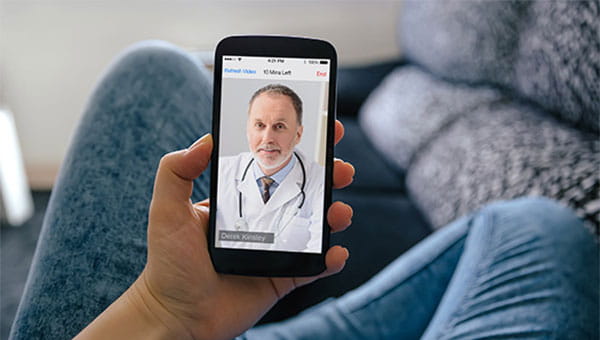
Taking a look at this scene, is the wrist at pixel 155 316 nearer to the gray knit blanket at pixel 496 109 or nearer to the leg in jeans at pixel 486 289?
the leg in jeans at pixel 486 289

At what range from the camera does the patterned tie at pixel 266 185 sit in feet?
1.42

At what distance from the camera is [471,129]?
951 mm

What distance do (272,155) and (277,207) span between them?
5cm

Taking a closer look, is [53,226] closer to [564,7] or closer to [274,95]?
[274,95]

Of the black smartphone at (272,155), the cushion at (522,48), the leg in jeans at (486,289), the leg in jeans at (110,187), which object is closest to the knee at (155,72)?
the leg in jeans at (110,187)

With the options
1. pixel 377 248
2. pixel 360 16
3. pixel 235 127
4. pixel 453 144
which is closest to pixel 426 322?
pixel 377 248

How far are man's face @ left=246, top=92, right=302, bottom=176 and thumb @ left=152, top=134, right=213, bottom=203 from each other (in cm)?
5

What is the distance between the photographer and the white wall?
169 cm

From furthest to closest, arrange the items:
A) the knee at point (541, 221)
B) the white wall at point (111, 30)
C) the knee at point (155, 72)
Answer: the white wall at point (111, 30), the knee at point (155, 72), the knee at point (541, 221)

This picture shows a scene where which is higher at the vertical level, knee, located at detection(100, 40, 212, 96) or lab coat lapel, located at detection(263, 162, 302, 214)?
knee, located at detection(100, 40, 212, 96)

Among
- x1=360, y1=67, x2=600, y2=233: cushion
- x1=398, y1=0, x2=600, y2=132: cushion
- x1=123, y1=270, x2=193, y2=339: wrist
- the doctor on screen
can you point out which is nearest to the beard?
the doctor on screen

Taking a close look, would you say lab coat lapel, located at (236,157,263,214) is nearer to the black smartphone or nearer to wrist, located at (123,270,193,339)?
the black smartphone

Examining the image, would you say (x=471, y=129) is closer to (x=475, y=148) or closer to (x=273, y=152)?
(x=475, y=148)

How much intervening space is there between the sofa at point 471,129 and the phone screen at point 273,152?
0.55ft
